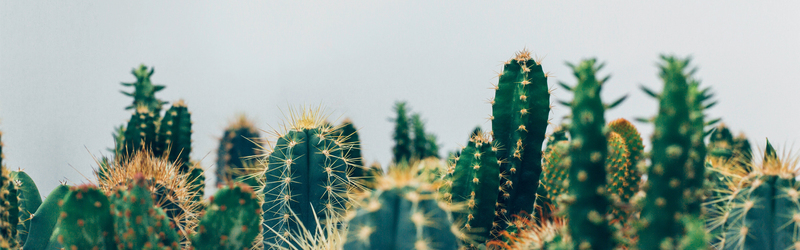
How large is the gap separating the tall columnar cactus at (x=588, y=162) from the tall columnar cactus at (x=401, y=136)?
3209 millimetres

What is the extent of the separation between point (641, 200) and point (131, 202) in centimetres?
131

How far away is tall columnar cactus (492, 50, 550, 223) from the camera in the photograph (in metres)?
2.12

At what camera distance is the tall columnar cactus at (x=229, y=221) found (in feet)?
4.79

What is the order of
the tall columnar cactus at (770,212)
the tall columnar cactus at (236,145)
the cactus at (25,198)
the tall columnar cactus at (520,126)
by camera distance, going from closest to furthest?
1. the tall columnar cactus at (770,212)
2. the tall columnar cactus at (520,126)
3. the cactus at (25,198)
4. the tall columnar cactus at (236,145)

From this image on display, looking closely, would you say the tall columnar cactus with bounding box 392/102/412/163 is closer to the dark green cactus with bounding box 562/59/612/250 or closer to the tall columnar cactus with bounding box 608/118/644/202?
the tall columnar cactus with bounding box 608/118/644/202

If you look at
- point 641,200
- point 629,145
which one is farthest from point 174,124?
point 641,200

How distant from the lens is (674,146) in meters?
1.00

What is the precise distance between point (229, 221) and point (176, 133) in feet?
5.63

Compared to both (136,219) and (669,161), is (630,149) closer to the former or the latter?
(669,161)

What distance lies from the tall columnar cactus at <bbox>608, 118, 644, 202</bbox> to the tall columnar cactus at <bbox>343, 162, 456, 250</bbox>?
0.93m

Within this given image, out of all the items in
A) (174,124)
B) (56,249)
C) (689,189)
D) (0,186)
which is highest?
(174,124)

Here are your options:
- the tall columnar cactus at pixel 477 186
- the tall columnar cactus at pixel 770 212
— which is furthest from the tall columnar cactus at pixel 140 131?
the tall columnar cactus at pixel 770 212

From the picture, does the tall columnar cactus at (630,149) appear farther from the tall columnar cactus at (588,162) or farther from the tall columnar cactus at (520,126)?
the tall columnar cactus at (588,162)

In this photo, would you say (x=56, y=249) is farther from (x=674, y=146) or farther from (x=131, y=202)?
(x=674, y=146)
